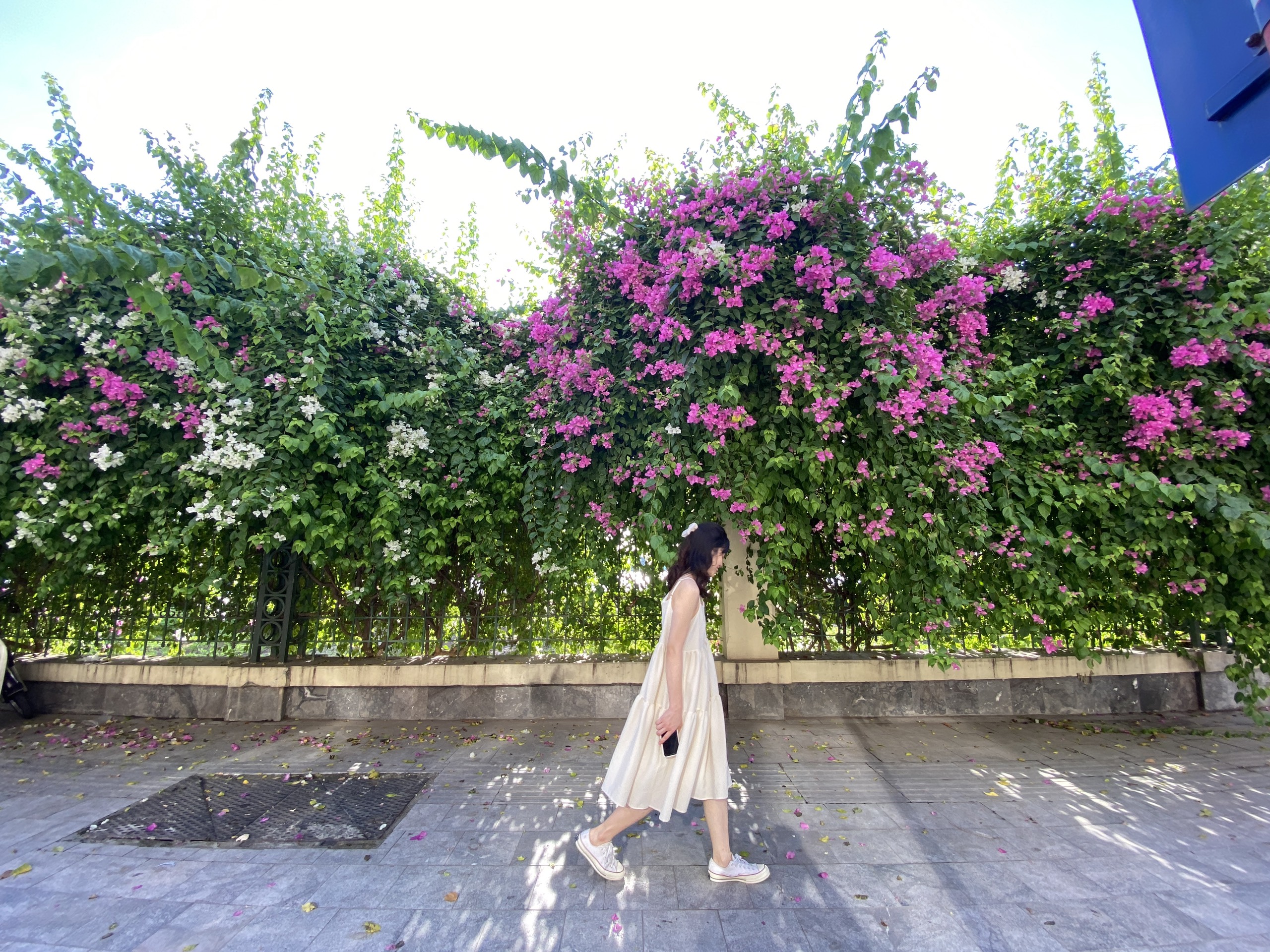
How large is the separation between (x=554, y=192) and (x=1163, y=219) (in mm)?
4682

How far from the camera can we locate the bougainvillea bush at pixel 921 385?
3783 millimetres

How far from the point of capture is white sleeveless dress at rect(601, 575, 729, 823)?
8.55ft

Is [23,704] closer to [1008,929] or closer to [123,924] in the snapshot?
[123,924]

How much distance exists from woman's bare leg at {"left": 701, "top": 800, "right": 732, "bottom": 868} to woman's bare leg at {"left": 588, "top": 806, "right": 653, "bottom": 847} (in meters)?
0.30

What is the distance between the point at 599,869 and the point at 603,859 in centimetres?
5

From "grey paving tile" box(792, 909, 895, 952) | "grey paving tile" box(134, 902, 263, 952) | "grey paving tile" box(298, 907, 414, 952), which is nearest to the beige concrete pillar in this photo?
"grey paving tile" box(792, 909, 895, 952)

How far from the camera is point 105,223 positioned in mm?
4418

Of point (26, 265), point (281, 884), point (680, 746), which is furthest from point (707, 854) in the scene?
point (26, 265)

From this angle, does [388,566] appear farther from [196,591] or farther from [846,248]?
[846,248]

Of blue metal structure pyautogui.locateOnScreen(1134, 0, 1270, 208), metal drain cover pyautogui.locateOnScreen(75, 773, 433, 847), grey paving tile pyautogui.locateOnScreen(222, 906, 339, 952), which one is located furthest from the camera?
metal drain cover pyautogui.locateOnScreen(75, 773, 433, 847)

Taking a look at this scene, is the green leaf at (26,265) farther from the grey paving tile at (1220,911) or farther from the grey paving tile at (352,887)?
the grey paving tile at (1220,911)

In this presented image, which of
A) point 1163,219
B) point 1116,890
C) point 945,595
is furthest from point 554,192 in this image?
A: point 1116,890

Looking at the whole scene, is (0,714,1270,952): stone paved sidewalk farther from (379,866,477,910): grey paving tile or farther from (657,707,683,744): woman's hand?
(657,707,683,744): woman's hand

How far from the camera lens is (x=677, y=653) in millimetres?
2561
